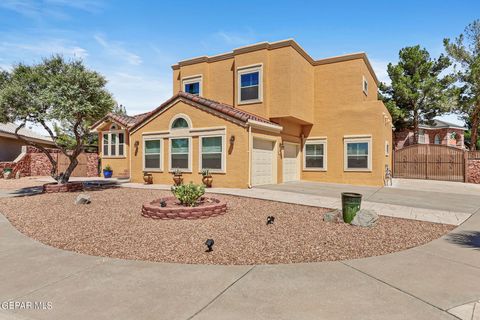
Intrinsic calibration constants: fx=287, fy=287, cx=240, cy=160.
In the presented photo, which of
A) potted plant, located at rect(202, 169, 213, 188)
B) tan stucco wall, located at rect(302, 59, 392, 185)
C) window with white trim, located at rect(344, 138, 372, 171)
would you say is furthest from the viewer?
window with white trim, located at rect(344, 138, 372, 171)

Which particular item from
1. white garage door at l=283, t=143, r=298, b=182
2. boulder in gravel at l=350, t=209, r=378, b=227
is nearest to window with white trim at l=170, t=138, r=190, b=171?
white garage door at l=283, t=143, r=298, b=182

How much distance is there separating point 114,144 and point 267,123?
48.9 ft

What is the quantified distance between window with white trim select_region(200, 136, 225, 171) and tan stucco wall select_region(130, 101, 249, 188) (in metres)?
0.32

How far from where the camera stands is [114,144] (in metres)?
24.3

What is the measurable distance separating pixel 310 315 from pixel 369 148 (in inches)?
631

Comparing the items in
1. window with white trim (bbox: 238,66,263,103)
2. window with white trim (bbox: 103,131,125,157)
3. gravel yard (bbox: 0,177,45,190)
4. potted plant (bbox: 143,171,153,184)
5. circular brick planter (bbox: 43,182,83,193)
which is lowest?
gravel yard (bbox: 0,177,45,190)

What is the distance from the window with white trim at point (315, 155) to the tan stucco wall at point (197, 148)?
270 inches

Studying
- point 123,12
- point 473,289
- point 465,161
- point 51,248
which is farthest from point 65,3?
point 465,161

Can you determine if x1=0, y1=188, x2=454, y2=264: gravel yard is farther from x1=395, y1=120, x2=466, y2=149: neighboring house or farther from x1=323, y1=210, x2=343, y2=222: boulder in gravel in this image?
x1=395, y1=120, x2=466, y2=149: neighboring house

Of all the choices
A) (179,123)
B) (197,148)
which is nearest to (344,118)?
(197,148)

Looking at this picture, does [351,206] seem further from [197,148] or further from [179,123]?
[179,123]

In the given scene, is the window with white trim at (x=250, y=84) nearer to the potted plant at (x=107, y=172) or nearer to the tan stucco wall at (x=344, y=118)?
the tan stucco wall at (x=344, y=118)

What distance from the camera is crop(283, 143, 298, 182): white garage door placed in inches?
715

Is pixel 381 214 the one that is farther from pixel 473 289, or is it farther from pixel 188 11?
pixel 188 11
